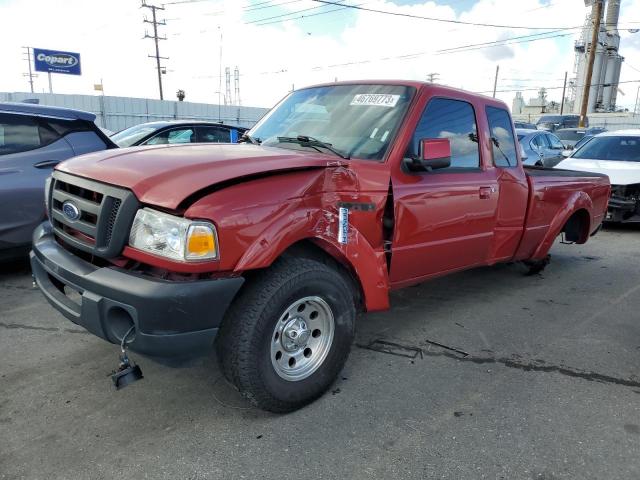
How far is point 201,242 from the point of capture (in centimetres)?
227

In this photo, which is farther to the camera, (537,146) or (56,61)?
(56,61)

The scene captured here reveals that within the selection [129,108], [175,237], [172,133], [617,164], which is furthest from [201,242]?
[129,108]

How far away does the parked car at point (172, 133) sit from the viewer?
802cm

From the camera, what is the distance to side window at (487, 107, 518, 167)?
14.0 feet

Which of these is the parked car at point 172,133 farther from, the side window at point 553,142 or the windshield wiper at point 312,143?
the side window at point 553,142

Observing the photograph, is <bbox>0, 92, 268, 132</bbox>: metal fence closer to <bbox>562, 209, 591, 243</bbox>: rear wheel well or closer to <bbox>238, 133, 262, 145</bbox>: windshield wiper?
<bbox>562, 209, 591, 243</bbox>: rear wheel well

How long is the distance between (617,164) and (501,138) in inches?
215

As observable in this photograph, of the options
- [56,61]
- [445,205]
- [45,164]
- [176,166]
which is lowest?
[445,205]

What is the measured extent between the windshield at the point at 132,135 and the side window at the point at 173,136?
140 mm

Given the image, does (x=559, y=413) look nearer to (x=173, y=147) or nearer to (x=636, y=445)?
(x=636, y=445)

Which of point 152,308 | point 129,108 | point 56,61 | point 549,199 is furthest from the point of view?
point 56,61

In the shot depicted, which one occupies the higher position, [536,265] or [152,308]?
[152,308]

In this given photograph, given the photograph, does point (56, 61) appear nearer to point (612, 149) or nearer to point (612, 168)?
point (612, 149)

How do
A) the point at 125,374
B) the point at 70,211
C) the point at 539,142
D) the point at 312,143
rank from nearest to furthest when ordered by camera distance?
the point at 125,374 < the point at 70,211 < the point at 312,143 < the point at 539,142
